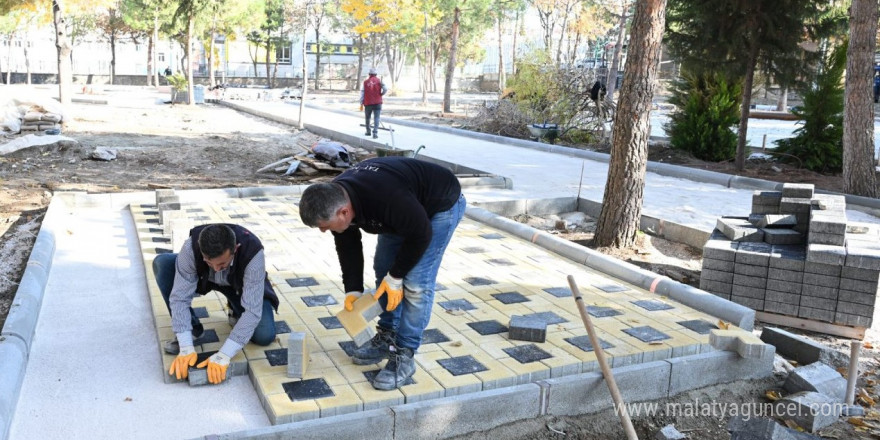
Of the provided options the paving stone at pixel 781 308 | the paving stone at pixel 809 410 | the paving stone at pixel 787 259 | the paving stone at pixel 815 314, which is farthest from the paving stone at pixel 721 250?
the paving stone at pixel 809 410

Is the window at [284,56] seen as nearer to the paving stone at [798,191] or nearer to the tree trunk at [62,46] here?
the tree trunk at [62,46]

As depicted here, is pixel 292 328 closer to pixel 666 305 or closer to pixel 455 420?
pixel 455 420

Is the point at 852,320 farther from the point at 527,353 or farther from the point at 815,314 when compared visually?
the point at 527,353

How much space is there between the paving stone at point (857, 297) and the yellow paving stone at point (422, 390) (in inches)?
135

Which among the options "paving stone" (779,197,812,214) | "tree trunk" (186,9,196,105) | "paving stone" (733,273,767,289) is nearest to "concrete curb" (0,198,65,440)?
"paving stone" (733,273,767,289)

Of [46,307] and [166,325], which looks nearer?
[166,325]

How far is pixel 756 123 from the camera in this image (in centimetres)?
2666

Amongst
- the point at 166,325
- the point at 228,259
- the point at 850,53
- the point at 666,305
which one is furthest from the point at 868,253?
the point at 850,53

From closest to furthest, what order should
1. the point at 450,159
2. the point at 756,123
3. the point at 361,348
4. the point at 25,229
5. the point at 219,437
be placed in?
1. the point at 219,437
2. the point at 361,348
3. the point at 25,229
4. the point at 450,159
5. the point at 756,123

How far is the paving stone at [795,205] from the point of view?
20.9 feet

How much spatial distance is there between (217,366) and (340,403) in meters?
0.76

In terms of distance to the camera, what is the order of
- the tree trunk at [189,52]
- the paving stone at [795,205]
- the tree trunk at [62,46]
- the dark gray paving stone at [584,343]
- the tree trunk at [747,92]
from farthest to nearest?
the tree trunk at [189,52] → the tree trunk at [62,46] → the tree trunk at [747,92] → the paving stone at [795,205] → the dark gray paving stone at [584,343]

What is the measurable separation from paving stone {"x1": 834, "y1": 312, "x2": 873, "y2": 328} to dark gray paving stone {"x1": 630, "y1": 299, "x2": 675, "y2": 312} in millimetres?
1282

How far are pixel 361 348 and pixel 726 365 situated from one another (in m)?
2.27
